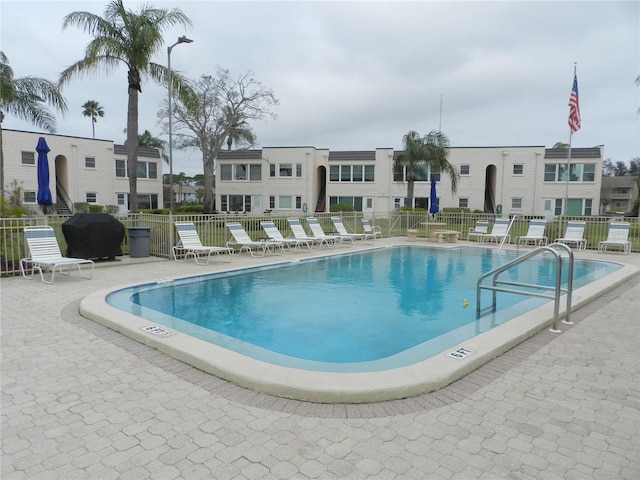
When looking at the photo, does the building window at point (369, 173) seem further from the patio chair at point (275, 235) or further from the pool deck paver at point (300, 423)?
the pool deck paver at point (300, 423)

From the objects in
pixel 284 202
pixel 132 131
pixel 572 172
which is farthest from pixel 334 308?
pixel 572 172

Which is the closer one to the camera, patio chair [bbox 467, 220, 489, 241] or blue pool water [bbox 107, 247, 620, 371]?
blue pool water [bbox 107, 247, 620, 371]

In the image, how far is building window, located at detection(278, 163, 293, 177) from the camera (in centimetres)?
3656

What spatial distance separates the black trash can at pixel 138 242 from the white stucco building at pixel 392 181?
21.4 m

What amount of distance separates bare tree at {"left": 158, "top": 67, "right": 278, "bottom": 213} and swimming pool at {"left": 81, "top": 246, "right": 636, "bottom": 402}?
2229 cm

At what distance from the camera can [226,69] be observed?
3114 cm

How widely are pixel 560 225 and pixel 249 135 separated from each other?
24772mm

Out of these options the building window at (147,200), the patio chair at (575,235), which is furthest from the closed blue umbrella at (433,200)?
the building window at (147,200)

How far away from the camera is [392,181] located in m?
35.1

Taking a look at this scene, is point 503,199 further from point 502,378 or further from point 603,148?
point 502,378

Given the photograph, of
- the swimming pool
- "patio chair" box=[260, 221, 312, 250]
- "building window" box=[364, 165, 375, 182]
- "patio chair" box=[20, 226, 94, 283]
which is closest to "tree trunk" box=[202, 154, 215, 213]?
"building window" box=[364, 165, 375, 182]

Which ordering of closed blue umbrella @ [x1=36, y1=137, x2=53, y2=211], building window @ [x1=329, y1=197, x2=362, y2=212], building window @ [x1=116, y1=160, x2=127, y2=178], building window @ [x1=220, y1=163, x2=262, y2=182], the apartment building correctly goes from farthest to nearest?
the apartment building, building window @ [x1=220, y1=163, x2=262, y2=182], building window @ [x1=329, y1=197, x2=362, y2=212], building window @ [x1=116, y1=160, x2=127, y2=178], closed blue umbrella @ [x1=36, y1=137, x2=53, y2=211]

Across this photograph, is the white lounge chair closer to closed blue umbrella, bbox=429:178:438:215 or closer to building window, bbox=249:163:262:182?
closed blue umbrella, bbox=429:178:438:215

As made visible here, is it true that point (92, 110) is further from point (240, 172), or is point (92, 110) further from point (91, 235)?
point (91, 235)
